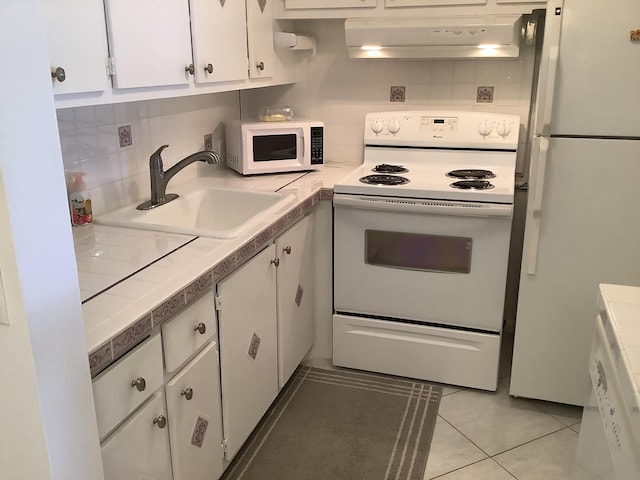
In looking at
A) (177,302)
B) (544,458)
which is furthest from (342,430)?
(177,302)

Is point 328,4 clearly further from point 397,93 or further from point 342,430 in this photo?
point 342,430

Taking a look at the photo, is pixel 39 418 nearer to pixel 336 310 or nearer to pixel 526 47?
pixel 336 310

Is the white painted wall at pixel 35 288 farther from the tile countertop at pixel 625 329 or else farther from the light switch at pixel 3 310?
the tile countertop at pixel 625 329

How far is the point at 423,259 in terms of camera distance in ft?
8.30

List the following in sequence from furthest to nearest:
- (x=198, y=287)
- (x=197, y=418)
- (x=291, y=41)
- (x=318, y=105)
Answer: (x=318, y=105), (x=291, y=41), (x=197, y=418), (x=198, y=287)

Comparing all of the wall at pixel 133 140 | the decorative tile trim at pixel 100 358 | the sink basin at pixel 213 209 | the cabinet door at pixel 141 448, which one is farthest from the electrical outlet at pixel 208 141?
the decorative tile trim at pixel 100 358

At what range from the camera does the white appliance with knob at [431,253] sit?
2418 millimetres

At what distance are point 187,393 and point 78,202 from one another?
80 cm

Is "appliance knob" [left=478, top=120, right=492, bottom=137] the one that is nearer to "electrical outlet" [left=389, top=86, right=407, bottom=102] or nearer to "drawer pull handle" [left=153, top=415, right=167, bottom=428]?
"electrical outlet" [left=389, top=86, right=407, bottom=102]

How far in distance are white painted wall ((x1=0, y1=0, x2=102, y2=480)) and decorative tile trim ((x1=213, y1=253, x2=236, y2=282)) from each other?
1.98 feet

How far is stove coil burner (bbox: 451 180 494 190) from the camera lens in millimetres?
2426

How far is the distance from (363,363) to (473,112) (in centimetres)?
130

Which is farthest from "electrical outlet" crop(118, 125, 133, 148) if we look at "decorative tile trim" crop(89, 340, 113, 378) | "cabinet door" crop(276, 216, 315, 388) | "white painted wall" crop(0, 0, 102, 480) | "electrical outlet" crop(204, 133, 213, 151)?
"white painted wall" crop(0, 0, 102, 480)

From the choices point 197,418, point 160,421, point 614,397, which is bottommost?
point 197,418
